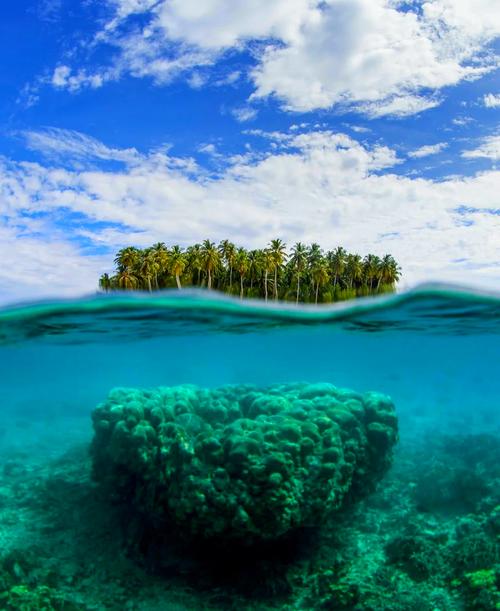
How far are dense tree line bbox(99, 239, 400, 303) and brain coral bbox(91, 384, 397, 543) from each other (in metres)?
23.5

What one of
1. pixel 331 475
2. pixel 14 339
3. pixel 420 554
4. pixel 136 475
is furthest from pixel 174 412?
pixel 14 339

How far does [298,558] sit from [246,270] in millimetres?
27673

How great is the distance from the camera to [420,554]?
1049cm

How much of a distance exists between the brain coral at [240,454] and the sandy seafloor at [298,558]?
41.6 inches

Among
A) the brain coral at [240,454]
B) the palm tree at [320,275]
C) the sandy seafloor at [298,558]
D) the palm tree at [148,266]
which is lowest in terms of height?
the sandy seafloor at [298,558]

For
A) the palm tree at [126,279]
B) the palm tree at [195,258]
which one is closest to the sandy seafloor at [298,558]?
the palm tree at [126,279]

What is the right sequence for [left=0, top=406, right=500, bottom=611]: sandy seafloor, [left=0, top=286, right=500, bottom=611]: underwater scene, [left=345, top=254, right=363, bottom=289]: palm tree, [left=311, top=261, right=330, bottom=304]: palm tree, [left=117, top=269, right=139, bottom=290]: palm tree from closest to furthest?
[left=0, top=286, right=500, bottom=611]: underwater scene
[left=0, top=406, right=500, bottom=611]: sandy seafloor
[left=311, top=261, right=330, bottom=304]: palm tree
[left=117, top=269, right=139, bottom=290]: palm tree
[left=345, top=254, right=363, bottom=289]: palm tree

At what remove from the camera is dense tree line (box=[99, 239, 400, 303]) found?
36.3 metres

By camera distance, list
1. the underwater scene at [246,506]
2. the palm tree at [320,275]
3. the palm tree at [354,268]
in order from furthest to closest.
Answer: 1. the palm tree at [354,268]
2. the palm tree at [320,275]
3. the underwater scene at [246,506]

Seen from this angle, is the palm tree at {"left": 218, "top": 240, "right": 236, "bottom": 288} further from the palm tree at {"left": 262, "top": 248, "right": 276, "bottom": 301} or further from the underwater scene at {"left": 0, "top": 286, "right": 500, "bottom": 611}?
the underwater scene at {"left": 0, "top": 286, "right": 500, "bottom": 611}

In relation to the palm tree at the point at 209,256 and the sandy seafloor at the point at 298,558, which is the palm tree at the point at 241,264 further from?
the sandy seafloor at the point at 298,558

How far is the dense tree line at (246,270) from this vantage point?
36344 millimetres

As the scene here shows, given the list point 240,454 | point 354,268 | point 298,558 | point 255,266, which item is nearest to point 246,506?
point 240,454

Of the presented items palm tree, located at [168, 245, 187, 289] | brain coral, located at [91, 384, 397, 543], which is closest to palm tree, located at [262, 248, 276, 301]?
palm tree, located at [168, 245, 187, 289]
